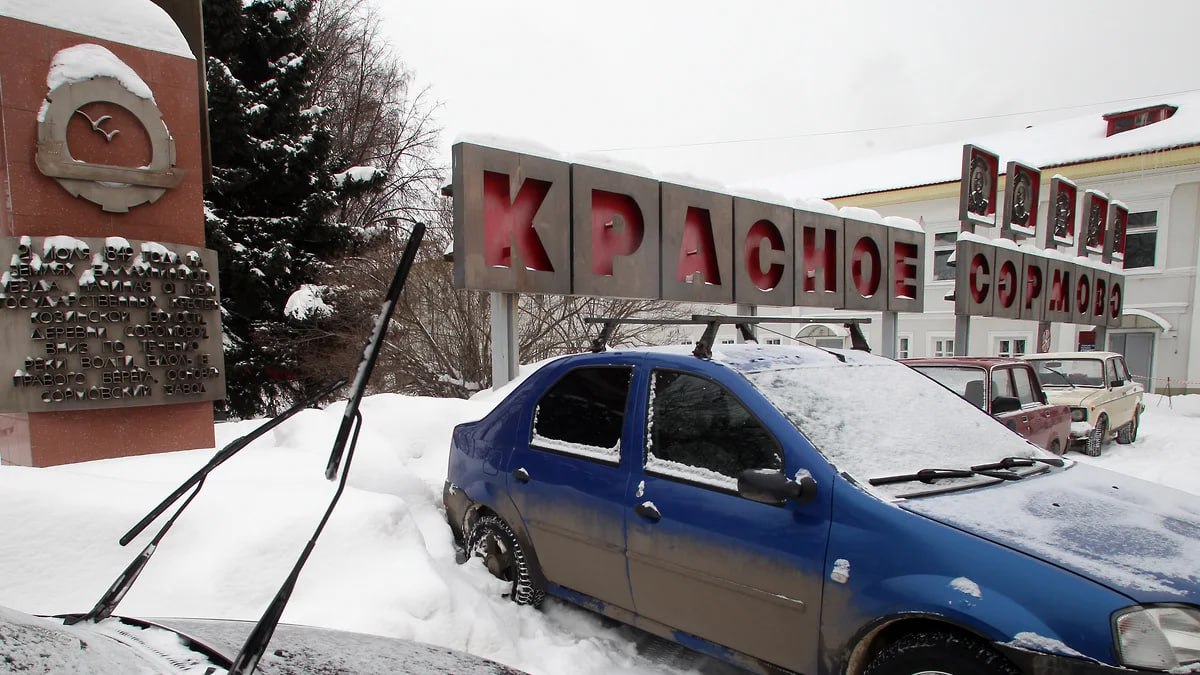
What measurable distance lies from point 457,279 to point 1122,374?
1196 cm

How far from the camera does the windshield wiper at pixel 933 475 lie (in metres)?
2.71

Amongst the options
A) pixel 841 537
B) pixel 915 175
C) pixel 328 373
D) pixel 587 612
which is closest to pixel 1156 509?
pixel 841 537

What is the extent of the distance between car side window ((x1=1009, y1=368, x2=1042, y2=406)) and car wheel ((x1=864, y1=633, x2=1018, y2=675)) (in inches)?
278

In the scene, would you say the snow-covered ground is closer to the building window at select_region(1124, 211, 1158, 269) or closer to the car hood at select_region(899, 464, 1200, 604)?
the car hood at select_region(899, 464, 1200, 604)

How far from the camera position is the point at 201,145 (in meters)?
7.80

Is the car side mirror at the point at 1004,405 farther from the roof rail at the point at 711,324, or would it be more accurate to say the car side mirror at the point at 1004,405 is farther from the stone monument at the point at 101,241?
the stone monument at the point at 101,241

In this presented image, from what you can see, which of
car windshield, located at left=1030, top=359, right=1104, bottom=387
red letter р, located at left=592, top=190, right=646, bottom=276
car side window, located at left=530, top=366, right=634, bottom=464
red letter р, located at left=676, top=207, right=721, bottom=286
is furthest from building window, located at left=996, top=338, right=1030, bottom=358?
car side window, located at left=530, top=366, right=634, bottom=464

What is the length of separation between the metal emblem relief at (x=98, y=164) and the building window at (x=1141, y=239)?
27.1 meters

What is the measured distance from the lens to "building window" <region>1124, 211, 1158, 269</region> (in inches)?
896

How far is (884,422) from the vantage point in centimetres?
309

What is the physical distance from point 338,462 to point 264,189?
56.0 feet

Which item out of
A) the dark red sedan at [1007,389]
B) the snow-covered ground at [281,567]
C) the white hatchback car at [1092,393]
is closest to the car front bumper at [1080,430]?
the white hatchback car at [1092,393]

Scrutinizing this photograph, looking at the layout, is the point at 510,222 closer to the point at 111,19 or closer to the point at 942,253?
the point at 111,19

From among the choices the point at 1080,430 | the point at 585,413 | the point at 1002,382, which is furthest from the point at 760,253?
the point at 585,413
